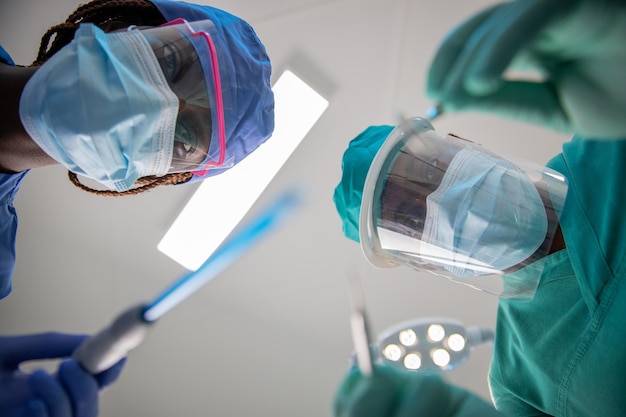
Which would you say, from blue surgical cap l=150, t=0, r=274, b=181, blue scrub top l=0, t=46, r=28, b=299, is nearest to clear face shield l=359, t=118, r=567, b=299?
A: blue surgical cap l=150, t=0, r=274, b=181

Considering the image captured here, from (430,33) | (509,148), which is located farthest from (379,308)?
(430,33)

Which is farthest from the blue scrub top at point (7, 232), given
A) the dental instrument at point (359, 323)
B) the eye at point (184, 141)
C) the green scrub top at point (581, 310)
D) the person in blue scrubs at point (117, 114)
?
the green scrub top at point (581, 310)

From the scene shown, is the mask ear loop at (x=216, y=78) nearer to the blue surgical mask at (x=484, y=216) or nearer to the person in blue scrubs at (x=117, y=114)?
the person in blue scrubs at (x=117, y=114)

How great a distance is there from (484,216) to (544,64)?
36cm

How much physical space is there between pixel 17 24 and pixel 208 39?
29.8 inches

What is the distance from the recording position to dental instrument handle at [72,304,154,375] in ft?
2.06

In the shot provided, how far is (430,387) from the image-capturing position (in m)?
0.68

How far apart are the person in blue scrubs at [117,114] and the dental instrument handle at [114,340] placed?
31mm

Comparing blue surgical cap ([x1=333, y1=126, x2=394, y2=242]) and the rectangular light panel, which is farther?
the rectangular light panel

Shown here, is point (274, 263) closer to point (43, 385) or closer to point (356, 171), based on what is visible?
point (356, 171)

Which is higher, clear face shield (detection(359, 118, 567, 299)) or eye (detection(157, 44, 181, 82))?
eye (detection(157, 44, 181, 82))

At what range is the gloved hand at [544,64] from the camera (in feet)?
2.08

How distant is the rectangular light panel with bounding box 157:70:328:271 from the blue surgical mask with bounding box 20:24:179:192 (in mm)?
524

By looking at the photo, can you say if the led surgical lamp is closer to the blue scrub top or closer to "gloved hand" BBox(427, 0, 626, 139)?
"gloved hand" BBox(427, 0, 626, 139)
